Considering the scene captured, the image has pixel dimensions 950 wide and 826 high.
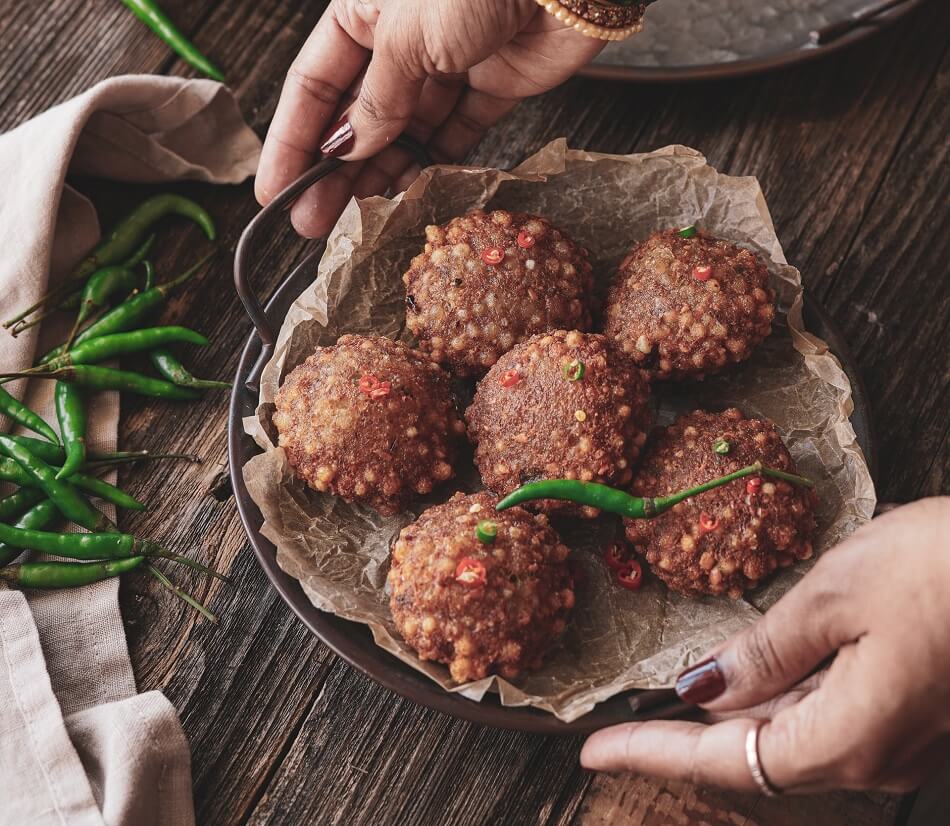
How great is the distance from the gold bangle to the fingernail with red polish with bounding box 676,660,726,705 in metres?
2.08

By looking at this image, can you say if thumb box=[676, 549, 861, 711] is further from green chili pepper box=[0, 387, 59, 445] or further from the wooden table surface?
green chili pepper box=[0, 387, 59, 445]

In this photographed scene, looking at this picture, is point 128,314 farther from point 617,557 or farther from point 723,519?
point 723,519

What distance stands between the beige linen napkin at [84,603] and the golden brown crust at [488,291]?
4.69ft

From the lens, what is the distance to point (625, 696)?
286 cm

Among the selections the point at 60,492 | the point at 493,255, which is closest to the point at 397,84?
the point at 493,255

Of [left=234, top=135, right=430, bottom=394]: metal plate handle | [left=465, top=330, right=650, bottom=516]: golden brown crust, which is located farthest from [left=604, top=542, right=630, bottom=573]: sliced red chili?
[left=234, top=135, right=430, bottom=394]: metal plate handle

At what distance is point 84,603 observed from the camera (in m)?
3.57

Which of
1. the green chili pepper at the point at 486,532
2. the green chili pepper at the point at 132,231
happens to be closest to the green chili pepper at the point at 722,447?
the green chili pepper at the point at 486,532

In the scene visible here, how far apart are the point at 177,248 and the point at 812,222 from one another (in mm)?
2800

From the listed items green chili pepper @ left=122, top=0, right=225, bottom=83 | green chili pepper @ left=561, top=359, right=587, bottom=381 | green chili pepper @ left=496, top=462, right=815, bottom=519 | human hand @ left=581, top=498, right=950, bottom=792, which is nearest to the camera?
human hand @ left=581, top=498, right=950, bottom=792

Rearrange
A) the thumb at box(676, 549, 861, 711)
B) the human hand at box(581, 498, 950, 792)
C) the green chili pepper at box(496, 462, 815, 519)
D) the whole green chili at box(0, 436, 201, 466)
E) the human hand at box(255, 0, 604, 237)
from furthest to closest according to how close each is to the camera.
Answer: the whole green chili at box(0, 436, 201, 466) → the human hand at box(255, 0, 604, 237) → the green chili pepper at box(496, 462, 815, 519) → the thumb at box(676, 549, 861, 711) → the human hand at box(581, 498, 950, 792)

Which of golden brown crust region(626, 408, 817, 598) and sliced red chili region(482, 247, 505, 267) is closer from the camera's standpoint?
golden brown crust region(626, 408, 817, 598)

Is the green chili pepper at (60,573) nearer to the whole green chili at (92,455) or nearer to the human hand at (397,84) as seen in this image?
the whole green chili at (92,455)

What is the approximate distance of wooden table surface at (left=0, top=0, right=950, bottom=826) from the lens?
11.0 ft
